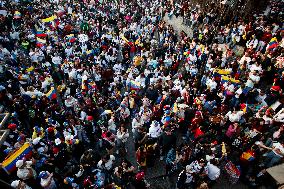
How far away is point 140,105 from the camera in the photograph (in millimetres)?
12398

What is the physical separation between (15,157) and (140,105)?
5.87m

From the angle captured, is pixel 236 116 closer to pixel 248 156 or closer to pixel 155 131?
pixel 248 156

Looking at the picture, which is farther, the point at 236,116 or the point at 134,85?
the point at 134,85

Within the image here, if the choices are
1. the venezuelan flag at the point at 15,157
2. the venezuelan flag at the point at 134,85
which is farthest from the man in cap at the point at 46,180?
the venezuelan flag at the point at 134,85

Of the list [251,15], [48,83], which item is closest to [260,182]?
[48,83]

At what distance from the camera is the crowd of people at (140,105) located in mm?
8773

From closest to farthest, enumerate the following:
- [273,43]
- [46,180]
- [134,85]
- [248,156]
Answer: [46,180] → [248,156] → [134,85] → [273,43]

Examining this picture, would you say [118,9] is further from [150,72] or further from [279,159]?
[279,159]

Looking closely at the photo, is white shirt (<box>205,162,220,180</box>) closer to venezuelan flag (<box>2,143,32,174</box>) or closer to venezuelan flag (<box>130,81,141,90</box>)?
venezuelan flag (<box>130,81,141,90</box>)

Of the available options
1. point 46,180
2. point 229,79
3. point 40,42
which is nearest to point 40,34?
point 40,42

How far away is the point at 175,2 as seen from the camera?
86.5ft

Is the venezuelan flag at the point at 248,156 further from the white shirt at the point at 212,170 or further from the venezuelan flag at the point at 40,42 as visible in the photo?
the venezuelan flag at the point at 40,42

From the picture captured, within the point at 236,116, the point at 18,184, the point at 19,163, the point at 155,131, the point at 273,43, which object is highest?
the point at 273,43

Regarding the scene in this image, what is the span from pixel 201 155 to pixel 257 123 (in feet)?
8.38
